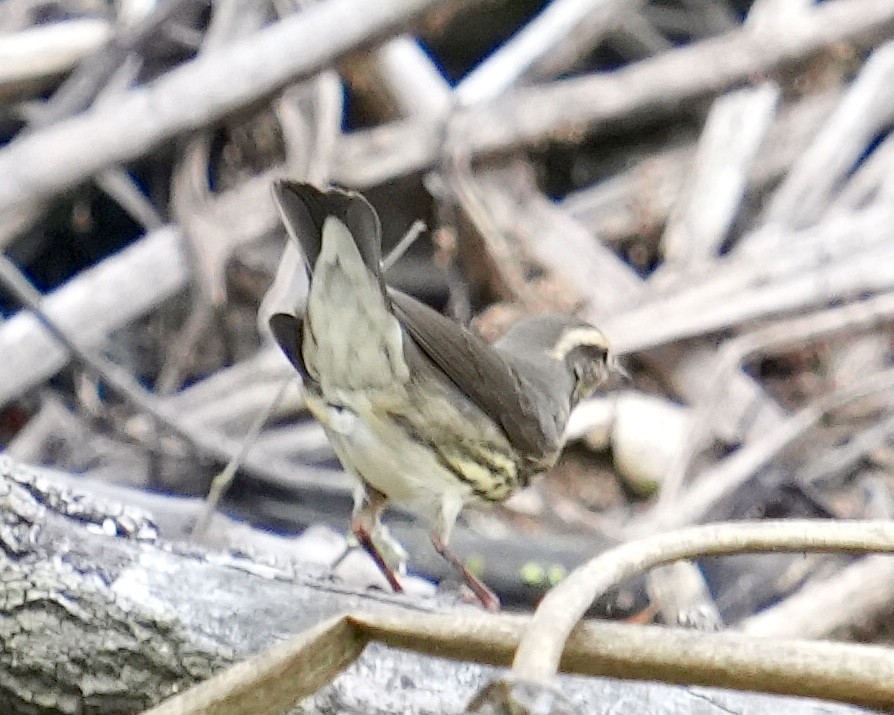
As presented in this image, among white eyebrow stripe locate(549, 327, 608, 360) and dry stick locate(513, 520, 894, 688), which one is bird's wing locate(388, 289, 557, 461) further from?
dry stick locate(513, 520, 894, 688)

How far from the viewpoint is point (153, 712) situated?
83 centimetres

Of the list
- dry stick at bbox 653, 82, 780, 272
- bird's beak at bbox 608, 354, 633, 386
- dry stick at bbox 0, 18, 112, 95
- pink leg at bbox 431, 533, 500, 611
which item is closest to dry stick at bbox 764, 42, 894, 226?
dry stick at bbox 653, 82, 780, 272

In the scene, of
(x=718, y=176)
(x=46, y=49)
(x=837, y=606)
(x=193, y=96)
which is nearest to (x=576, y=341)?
(x=837, y=606)

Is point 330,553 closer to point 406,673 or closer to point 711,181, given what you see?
point 406,673

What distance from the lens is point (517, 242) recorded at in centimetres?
373

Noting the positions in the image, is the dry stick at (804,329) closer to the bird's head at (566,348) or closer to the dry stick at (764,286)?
the dry stick at (764,286)

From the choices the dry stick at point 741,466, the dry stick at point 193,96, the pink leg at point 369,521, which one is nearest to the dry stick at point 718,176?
the dry stick at point 741,466

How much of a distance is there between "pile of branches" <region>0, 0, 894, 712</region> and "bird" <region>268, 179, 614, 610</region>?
0.42 m

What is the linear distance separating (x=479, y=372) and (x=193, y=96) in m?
1.56

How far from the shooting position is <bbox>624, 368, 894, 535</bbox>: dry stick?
115 inches

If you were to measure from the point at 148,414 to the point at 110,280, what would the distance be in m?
0.55

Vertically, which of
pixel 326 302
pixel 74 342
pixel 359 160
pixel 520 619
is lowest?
pixel 520 619

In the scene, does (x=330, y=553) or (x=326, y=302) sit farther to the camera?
(x=330, y=553)

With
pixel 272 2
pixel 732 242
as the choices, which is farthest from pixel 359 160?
pixel 732 242
